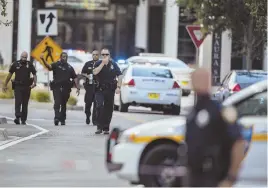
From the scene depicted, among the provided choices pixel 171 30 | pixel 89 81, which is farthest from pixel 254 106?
pixel 171 30

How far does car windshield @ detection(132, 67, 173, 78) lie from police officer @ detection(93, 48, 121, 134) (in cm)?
990

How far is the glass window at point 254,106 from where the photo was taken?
11.0 m

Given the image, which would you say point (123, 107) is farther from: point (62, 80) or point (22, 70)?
point (22, 70)

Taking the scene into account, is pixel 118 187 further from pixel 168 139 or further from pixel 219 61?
pixel 219 61

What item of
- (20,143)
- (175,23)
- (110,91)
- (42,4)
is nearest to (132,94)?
(110,91)

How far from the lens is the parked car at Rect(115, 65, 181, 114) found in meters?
29.8

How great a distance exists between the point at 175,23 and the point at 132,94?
25.1 m

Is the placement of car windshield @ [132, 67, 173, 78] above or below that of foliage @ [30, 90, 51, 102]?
above

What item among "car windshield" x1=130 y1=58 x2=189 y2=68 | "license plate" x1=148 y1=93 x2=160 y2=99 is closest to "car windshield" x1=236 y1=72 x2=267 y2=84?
"license plate" x1=148 y1=93 x2=160 y2=99

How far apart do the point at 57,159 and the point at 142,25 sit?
42428mm

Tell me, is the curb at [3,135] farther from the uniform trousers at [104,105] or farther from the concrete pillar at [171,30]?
the concrete pillar at [171,30]

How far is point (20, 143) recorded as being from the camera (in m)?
18.4

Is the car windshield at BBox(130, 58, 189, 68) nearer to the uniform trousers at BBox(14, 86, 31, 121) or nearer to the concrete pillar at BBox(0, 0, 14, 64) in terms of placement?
the concrete pillar at BBox(0, 0, 14, 64)

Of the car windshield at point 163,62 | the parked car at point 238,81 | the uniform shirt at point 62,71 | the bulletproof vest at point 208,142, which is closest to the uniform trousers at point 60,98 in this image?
the uniform shirt at point 62,71
